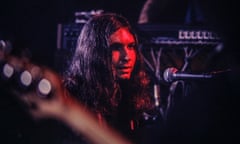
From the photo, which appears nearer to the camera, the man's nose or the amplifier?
the man's nose

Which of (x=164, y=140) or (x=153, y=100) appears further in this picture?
(x=153, y=100)

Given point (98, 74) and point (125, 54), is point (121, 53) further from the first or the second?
point (98, 74)

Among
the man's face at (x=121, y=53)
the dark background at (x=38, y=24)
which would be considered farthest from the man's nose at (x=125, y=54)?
the dark background at (x=38, y=24)

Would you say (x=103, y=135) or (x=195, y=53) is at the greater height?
(x=195, y=53)

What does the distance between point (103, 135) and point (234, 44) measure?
3.31ft

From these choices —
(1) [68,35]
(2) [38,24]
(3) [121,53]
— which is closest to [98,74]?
(3) [121,53]

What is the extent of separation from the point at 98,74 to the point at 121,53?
0.14 metres

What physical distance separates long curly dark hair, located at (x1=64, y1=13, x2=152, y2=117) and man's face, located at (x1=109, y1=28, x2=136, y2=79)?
0.02 m

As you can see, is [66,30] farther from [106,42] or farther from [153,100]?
[153,100]

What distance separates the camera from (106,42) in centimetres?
164

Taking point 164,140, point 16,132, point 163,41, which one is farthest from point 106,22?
point 164,140

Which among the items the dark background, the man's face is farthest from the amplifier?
the man's face

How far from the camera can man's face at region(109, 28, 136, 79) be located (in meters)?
1.64

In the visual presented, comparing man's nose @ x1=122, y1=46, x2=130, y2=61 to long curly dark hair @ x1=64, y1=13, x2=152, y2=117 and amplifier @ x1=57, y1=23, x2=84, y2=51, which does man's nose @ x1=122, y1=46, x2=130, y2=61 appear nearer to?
long curly dark hair @ x1=64, y1=13, x2=152, y2=117
